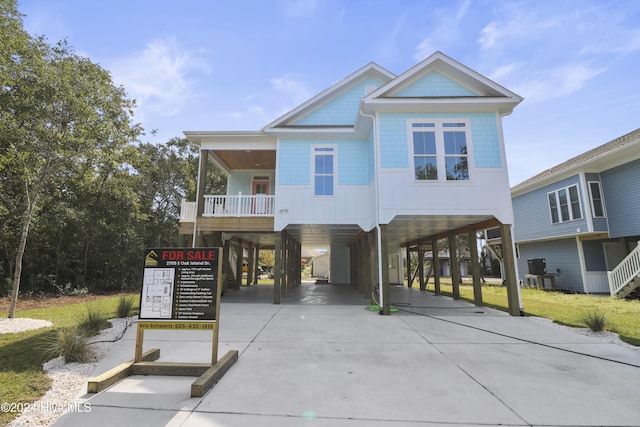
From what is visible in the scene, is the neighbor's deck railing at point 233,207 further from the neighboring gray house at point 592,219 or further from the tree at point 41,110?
the neighboring gray house at point 592,219

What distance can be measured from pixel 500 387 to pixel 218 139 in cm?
1121

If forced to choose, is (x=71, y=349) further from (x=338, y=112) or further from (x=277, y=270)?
(x=338, y=112)

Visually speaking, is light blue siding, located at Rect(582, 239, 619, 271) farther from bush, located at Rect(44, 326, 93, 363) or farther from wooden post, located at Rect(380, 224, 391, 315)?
bush, located at Rect(44, 326, 93, 363)

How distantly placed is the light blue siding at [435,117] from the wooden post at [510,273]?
2055 mm

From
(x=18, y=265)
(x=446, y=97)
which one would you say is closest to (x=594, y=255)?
(x=446, y=97)

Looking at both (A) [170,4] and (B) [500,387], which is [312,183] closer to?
(A) [170,4]

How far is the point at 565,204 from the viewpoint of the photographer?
15.0m

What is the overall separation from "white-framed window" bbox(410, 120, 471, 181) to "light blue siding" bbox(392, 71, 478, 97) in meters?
1.00

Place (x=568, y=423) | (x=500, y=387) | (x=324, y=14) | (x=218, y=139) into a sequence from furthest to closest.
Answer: (x=218, y=139) → (x=324, y=14) → (x=500, y=387) → (x=568, y=423)

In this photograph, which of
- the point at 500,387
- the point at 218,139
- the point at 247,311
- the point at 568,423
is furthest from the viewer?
the point at 218,139

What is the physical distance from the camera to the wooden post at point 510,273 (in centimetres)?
827

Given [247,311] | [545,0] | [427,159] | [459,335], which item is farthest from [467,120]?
[247,311]

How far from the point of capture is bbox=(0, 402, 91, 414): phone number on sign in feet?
9.81

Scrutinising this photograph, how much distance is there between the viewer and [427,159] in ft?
29.2
